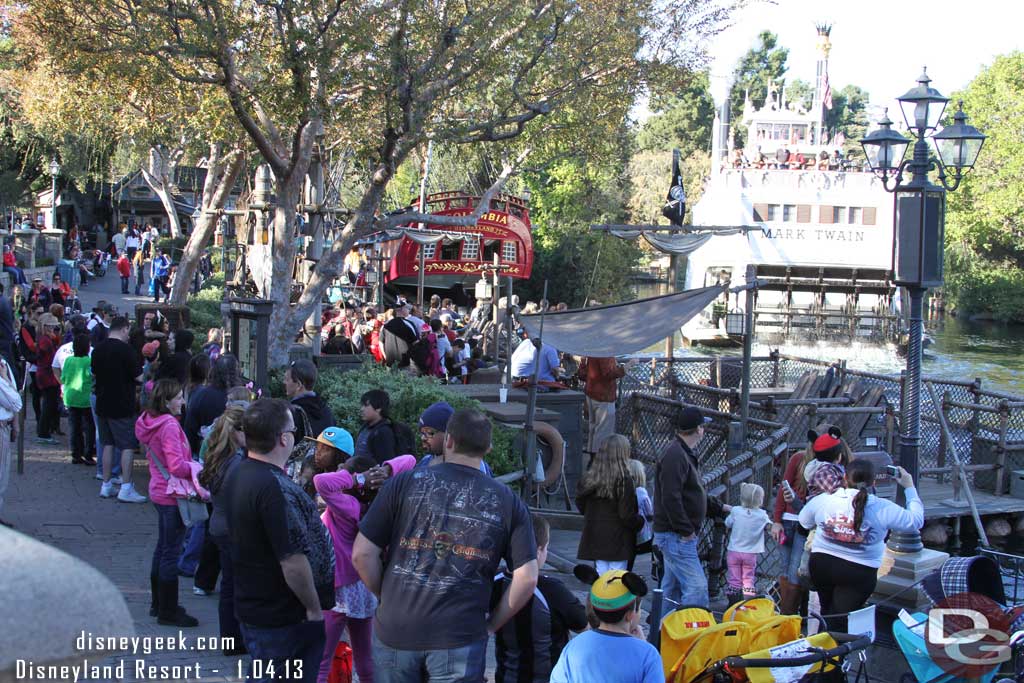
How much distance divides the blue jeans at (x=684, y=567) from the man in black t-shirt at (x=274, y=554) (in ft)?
10.8

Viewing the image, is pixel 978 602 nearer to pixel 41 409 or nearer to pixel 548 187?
pixel 41 409

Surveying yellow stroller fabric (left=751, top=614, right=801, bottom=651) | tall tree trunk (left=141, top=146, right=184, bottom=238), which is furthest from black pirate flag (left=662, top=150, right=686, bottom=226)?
yellow stroller fabric (left=751, top=614, right=801, bottom=651)

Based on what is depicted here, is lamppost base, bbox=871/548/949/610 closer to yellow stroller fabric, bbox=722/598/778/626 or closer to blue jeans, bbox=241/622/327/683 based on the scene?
yellow stroller fabric, bbox=722/598/778/626

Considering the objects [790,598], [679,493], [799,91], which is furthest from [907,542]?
[799,91]

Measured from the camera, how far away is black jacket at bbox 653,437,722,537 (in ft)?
23.1

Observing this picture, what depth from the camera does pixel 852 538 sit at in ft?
21.8

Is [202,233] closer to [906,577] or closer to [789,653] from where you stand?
[906,577]

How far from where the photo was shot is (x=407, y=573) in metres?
3.96

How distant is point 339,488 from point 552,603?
129cm

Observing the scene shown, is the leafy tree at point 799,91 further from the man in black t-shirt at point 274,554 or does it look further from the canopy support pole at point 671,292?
the man in black t-shirt at point 274,554

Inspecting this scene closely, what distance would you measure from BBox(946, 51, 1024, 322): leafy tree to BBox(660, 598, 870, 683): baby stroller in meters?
56.6

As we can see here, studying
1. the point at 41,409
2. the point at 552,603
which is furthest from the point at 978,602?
the point at 41,409

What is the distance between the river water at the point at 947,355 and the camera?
44094 mm

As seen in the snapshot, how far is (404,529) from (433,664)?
52cm
